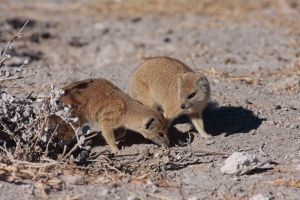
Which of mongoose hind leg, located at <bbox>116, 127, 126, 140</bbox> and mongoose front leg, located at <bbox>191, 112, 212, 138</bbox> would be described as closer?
mongoose front leg, located at <bbox>191, 112, 212, 138</bbox>

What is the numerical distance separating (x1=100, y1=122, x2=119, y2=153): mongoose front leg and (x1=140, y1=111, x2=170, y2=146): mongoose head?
32cm

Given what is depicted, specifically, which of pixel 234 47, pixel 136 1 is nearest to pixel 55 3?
pixel 136 1

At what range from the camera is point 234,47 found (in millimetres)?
9422

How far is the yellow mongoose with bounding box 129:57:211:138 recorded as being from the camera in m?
6.02

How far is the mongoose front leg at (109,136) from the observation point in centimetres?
588

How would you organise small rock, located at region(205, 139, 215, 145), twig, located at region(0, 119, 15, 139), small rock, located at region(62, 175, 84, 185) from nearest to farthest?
1. small rock, located at region(62, 175, 84, 185)
2. twig, located at region(0, 119, 15, 139)
3. small rock, located at region(205, 139, 215, 145)

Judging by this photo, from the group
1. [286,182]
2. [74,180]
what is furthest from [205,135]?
[74,180]

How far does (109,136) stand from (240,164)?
1.59 metres

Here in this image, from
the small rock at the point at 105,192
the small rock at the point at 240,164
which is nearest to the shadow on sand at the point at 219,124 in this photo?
the small rock at the point at 240,164

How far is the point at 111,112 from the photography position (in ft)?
19.5

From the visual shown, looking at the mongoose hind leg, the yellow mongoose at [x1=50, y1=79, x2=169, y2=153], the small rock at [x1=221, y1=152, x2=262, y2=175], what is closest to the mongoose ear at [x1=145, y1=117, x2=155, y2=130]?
the yellow mongoose at [x1=50, y1=79, x2=169, y2=153]

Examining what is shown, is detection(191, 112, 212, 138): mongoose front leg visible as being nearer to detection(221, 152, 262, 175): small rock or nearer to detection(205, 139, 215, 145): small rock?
detection(205, 139, 215, 145): small rock

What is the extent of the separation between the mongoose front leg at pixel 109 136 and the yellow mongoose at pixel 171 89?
590 mm

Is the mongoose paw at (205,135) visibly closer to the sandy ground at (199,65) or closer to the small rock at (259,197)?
the sandy ground at (199,65)
